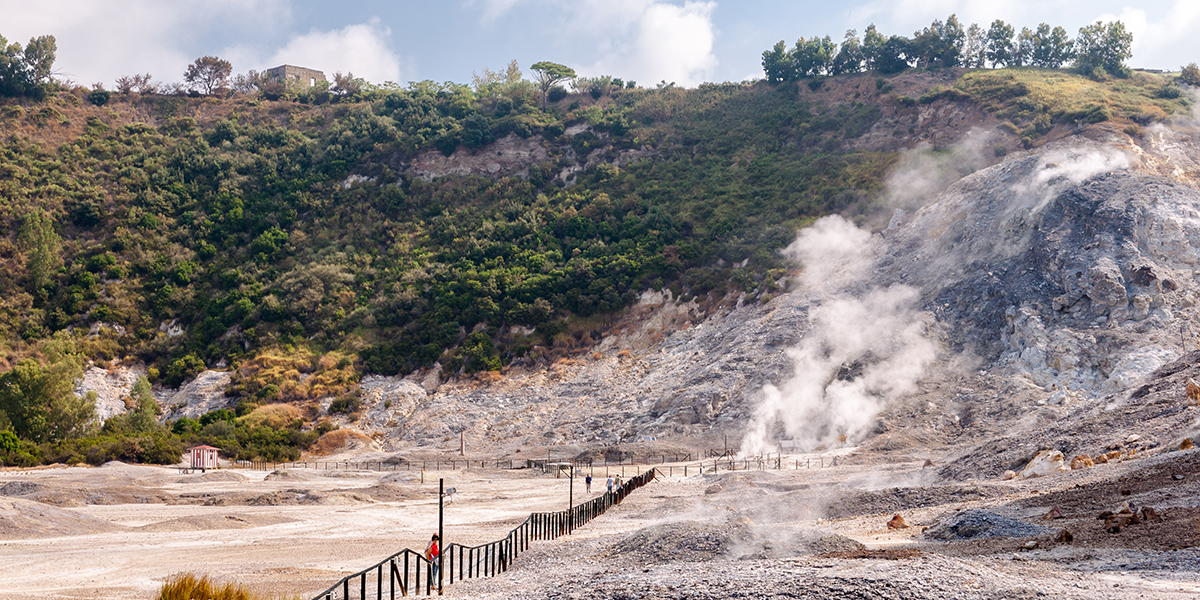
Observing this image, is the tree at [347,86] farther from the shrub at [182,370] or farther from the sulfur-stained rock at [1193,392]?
the sulfur-stained rock at [1193,392]

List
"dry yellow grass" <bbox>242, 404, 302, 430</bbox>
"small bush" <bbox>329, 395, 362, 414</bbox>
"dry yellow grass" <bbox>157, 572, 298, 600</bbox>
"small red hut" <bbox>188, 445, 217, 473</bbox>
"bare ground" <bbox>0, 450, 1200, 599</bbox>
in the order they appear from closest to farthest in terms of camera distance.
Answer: "dry yellow grass" <bbox>157, 572, 298, 600</bbox> → "bare ground" <bbox>0, 450, 1200, 599</bbox> → "small red hut" <bbox>188, 445, 217, 473</bbox> → "dry yellow grass" <bbox>242, 404, 302, 430</bbox> → "small bush" <bbox>329, 395, 362, 414</bbox>

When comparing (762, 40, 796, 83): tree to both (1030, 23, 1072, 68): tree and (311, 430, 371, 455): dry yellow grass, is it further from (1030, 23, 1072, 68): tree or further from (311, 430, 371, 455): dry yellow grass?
(311, 430, 371, 455): dry yellow grass

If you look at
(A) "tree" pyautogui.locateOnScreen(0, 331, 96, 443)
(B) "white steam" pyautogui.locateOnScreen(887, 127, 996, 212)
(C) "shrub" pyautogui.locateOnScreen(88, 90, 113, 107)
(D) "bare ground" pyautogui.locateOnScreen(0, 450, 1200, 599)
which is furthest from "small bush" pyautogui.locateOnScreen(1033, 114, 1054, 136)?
(C) "shrub" pyautogui.locateOnScreen(88, 90, 113, 107)

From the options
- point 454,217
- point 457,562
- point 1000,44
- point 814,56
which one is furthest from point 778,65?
point 457,562

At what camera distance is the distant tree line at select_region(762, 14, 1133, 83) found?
339ft

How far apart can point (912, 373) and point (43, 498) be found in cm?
4606

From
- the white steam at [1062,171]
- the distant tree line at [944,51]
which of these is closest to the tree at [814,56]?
the distant tree line at [944,51]

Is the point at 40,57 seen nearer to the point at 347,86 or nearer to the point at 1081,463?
the point at 347,86

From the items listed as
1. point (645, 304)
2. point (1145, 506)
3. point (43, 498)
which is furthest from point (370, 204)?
point (1145, 506)

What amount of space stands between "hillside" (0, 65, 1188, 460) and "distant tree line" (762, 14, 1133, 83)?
5.20m

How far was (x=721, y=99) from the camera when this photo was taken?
109688mm

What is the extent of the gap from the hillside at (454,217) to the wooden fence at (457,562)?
2777 cm

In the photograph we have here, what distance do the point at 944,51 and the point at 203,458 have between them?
321 feet

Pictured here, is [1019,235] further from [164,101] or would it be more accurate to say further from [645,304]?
[164,101]
